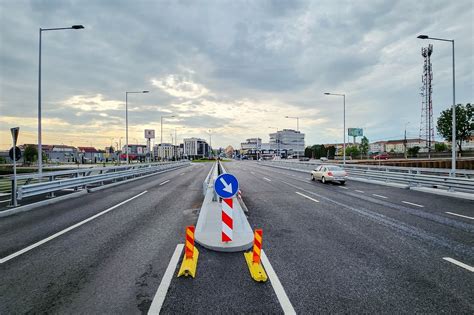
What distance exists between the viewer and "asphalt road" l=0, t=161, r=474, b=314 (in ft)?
11.3

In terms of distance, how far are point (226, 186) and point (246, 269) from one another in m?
1.91

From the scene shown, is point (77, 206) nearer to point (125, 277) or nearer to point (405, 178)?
point (125, 277)

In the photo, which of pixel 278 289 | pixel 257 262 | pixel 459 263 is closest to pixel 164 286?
pixel 257 262

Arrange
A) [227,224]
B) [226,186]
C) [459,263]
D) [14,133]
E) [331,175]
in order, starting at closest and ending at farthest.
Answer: [459,263] < [227,224] < [226,186] < [14,133] < [331,175]

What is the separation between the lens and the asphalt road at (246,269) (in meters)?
3.45

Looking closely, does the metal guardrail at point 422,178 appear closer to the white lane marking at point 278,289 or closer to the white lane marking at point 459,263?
the white lane marking at point 459,263

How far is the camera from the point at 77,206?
10117 mm

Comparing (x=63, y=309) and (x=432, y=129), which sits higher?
(x=432, y=129)

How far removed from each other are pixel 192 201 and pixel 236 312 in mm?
8300

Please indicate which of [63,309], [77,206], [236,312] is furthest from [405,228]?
[77,206]

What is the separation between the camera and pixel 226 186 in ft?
19.0

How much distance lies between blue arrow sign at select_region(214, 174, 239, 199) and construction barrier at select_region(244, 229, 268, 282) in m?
1.39

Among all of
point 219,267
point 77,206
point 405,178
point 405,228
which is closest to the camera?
point 219,267

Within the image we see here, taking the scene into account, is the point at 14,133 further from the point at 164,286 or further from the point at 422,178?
the point at 422,178
